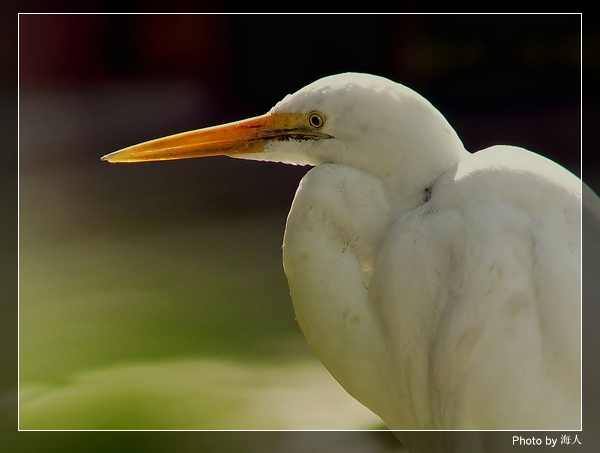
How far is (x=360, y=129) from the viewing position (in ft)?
4.22

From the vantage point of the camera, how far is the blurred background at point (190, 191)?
1.71m

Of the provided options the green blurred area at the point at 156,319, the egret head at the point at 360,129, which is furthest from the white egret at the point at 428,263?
the green blurred area at the point at 156,319

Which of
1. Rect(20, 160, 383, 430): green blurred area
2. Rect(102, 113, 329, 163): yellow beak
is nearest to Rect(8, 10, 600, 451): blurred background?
Rect(20, 160, 383, 430): green blurred area

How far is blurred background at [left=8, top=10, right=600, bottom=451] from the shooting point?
1714 millimetres

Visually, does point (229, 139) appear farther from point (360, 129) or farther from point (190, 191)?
point (190, 191)

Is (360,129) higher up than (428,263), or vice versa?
(360,129)

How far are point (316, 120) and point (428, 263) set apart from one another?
0.35m

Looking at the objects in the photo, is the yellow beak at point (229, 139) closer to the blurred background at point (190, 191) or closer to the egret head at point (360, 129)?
the egret head at point (360, 129)

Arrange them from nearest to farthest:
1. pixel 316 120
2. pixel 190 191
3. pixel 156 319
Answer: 1. pixel 316 120
2. pixel 156 319
3. pixel 190 191

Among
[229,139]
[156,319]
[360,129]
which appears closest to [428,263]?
[360,129]

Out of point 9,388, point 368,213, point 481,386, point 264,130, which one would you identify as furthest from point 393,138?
point 9,388

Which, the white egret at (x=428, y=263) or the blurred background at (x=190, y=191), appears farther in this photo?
the blurred background at (x=190, y=191)

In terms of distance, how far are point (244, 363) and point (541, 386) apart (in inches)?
67.3

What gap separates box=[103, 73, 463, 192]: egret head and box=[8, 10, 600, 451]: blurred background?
0.39 metres
